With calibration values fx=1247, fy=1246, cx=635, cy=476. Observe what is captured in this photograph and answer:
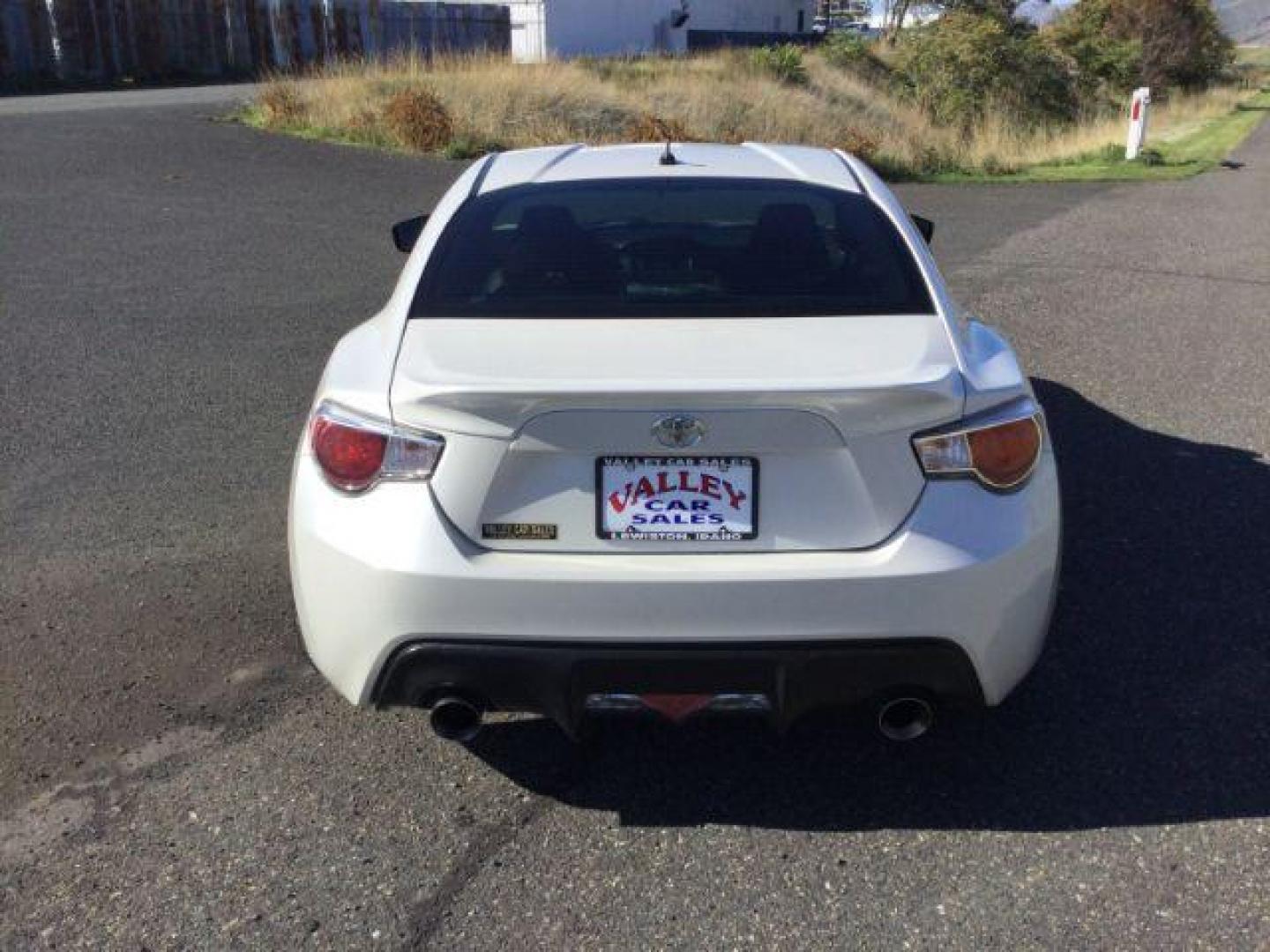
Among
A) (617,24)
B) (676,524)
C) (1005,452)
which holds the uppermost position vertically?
(617,24)

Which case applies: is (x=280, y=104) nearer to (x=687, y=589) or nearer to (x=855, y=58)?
(x=687, y=589)

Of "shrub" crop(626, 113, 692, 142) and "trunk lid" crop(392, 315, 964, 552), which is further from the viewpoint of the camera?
"shrub" crop(626, 113, 692, 142)

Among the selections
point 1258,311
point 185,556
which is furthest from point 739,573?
point 1258,311

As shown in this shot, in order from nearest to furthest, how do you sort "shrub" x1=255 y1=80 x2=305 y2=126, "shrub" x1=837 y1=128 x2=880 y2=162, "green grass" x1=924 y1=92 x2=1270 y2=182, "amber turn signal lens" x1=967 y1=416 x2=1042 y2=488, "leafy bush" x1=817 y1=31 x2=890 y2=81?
"amber turn signal lens" x1=967 y1=416 x2=1042 y2=488, "green grass" x1=924 y1=92 x2=1270 y2=182, "shrub" x1=837 y1=128 x2=880 y2=162, "shrub" x1=255 y1=80 x2=305 y2=126, "leafy bush" x1=817 y1=31 x2=890 y2=81

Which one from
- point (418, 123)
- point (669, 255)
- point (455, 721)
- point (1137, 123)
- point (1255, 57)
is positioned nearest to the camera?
point (455, 721)

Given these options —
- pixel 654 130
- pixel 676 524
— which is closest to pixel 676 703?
pixel 676 524

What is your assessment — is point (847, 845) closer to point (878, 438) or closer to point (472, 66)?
point (878, 438)

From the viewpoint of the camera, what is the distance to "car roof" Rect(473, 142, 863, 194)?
399 cm

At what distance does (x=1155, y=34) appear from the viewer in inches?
1732

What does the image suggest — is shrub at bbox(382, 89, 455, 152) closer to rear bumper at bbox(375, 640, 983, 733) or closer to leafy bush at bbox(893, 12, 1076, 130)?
leafy bush at bbox(893, 12, 1076, 130)

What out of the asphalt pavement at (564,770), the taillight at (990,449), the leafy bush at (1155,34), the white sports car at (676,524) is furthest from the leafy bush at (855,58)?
the white sports car at (676,524)

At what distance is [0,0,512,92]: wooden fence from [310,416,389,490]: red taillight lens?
28.2 m

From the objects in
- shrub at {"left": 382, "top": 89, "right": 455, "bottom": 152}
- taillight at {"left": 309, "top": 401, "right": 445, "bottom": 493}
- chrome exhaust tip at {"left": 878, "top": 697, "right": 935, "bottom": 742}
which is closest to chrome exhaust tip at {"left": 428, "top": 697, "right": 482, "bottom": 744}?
taillight at {"left": 309, "top": 401, "right": 445, "bottom": 493}

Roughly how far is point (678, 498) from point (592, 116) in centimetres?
1784
